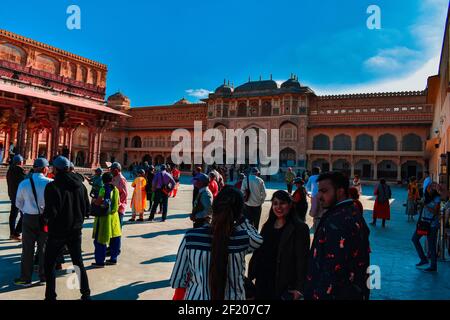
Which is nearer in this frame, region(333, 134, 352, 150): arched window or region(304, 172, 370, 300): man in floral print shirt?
region(304, 172, 370, 300): man in floral print shirt

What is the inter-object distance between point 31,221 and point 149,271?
1.55 m

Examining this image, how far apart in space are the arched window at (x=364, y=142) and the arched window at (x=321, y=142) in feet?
9.13

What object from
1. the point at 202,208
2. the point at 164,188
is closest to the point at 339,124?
the point at 164,188

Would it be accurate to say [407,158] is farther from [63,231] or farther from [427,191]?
[63,231]

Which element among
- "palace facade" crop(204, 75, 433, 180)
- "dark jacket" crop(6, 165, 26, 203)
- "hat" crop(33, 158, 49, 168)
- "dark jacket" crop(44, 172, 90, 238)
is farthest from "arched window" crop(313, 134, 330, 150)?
"dark jacket" crop(44, 172, 90, 238)

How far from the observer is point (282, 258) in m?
2.32

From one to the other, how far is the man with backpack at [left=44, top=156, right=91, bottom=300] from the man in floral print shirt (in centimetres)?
241

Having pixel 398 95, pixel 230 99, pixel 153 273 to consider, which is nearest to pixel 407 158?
pixel 398 95

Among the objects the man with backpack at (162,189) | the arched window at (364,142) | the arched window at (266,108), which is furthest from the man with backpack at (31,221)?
the arched window at (266,108)

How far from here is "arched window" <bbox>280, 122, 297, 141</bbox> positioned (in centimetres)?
3391

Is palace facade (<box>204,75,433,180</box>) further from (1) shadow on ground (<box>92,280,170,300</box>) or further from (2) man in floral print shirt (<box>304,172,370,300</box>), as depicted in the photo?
(2) man in floral print shirt (<box>304,172,370,300</box>)

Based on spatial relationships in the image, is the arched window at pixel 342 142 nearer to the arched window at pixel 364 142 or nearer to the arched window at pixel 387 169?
the arched window at pixel 364 142

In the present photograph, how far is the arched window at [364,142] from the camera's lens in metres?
31.7
